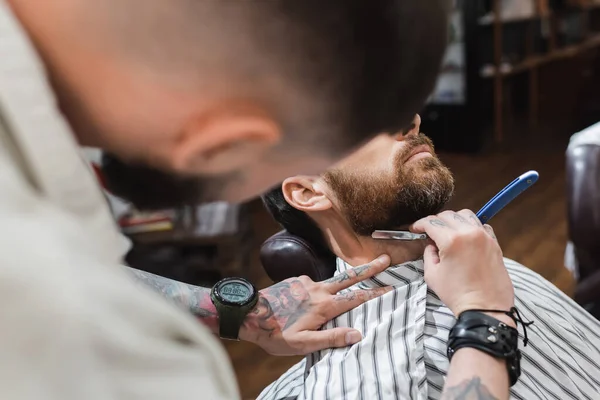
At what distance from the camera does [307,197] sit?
92 centimetres

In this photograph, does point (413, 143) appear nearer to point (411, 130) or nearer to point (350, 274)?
point (411, 130)

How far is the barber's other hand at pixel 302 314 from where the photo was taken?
0.99m

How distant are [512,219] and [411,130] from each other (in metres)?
0.66

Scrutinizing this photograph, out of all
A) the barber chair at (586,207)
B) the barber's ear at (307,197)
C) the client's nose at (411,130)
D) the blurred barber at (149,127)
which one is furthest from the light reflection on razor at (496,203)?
the barber chair at (586,207)

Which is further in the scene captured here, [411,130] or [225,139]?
[411,130]

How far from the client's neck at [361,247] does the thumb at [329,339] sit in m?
0.12

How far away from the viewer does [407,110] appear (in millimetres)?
564

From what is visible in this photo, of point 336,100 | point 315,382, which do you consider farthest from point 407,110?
point 315,382

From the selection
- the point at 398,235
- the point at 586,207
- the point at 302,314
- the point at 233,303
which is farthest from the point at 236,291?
the point at 586,207

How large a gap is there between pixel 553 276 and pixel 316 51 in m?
1.20

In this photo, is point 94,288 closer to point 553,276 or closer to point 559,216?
point 553,276

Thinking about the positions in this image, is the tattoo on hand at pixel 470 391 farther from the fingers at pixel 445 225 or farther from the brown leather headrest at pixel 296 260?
the brown leather headrest at pixel 296 260

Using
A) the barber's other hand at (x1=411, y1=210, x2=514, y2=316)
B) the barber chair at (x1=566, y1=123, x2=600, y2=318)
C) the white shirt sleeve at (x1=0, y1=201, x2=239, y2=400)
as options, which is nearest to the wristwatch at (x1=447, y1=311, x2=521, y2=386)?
the barber's other hand at (x1=411, y1=210, x2=514, y2=316)

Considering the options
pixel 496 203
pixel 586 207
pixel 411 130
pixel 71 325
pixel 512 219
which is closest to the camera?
pixel 71 325
